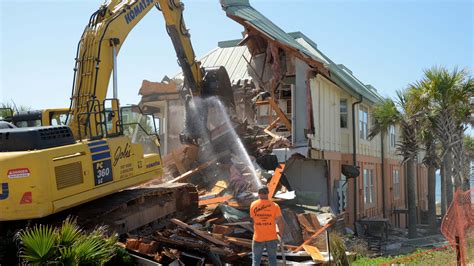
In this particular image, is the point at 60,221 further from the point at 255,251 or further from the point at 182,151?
the point at 182,151

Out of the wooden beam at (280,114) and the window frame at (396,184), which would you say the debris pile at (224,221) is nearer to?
the wooden beam at (280,114)

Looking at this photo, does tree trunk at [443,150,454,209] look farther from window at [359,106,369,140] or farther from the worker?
the worker

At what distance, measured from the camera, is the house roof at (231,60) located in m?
23.9

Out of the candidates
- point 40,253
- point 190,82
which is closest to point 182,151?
point 190,82

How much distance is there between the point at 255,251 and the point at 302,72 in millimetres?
10490

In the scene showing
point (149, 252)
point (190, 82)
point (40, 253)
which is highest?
point (190, 82)

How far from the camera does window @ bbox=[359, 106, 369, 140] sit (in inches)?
958

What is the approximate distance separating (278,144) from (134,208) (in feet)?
24.3

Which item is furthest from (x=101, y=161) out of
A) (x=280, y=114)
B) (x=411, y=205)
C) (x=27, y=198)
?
(x=411, y=205)

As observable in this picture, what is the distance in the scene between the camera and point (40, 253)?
276 inches

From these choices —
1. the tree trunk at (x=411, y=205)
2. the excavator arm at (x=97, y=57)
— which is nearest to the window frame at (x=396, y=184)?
the tree trunk at (x=411, y=205)

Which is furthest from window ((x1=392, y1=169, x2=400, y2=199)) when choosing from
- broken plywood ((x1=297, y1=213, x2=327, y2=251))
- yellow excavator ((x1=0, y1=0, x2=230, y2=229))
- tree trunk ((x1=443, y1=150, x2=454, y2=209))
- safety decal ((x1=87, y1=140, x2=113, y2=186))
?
safety decal ((x1=87, y1=140, x2=113, y2=186))

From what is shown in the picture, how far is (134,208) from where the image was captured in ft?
37.2

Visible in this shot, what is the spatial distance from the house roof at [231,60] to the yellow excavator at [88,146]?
417 inches
